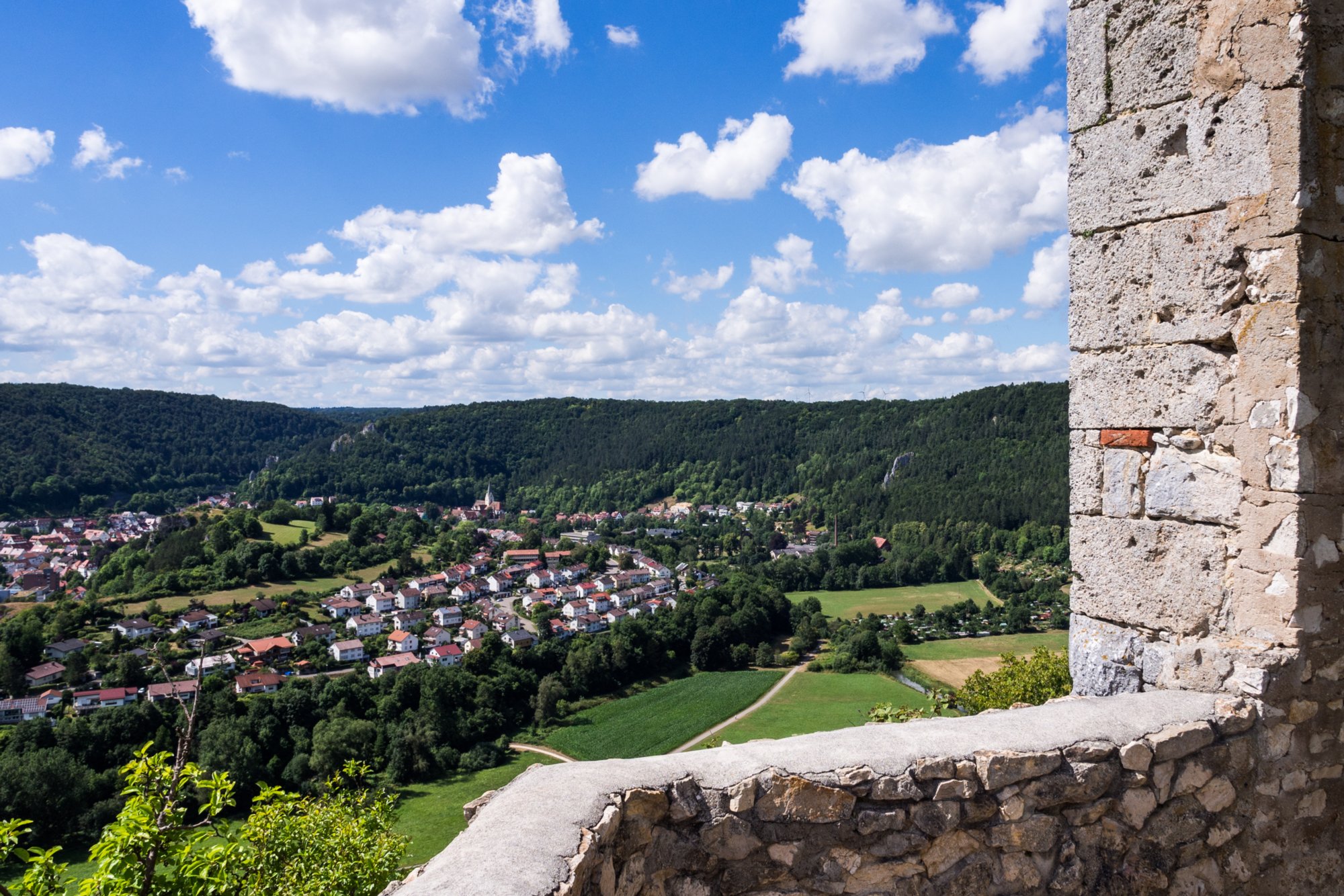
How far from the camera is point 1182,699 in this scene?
2.99 meters

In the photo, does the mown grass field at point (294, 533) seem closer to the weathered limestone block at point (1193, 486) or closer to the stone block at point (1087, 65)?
the stone block at point (1087, 65)

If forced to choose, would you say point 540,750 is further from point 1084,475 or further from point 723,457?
point 723,457

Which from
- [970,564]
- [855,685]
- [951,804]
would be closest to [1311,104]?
[951,804]

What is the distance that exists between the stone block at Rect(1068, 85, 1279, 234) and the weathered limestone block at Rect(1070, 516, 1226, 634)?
4.18ft

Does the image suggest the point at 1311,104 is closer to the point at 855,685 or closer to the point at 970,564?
the point at 855,685

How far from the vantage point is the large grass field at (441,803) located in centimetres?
2155

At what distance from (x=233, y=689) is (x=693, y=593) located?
103 feet

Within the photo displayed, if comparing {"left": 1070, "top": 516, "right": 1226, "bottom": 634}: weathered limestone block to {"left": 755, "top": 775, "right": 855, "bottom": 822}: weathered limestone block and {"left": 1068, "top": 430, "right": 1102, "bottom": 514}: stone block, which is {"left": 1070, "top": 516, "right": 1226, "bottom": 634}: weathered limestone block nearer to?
{"left": 1068, "top": 430, "right": 1102, "bottom": 514}: stone block

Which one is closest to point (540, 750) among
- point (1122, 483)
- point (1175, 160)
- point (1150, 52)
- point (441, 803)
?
point (441, 803)

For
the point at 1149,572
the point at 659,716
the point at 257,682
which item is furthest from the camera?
the point at 659,716

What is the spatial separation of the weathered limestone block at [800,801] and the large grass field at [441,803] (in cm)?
1914

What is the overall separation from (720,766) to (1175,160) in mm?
2959

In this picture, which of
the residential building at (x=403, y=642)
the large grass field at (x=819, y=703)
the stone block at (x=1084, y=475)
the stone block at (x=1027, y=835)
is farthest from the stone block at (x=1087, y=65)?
the residential building at (x=403, y=642)

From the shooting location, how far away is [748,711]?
34812 mm
